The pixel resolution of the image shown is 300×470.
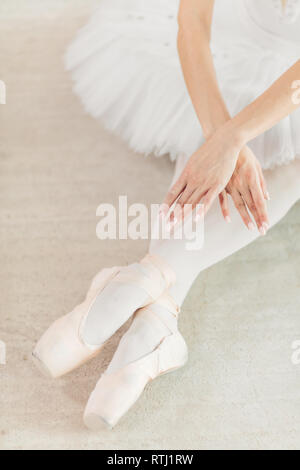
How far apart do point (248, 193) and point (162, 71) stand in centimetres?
34

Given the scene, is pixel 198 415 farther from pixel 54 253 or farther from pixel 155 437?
pixel 54 253

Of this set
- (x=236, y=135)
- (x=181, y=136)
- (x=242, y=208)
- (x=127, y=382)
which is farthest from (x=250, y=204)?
(x=127, y=382)

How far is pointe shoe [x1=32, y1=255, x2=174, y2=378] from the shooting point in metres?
0.91

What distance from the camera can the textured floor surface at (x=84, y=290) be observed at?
0.94 m

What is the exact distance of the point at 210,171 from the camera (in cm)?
90

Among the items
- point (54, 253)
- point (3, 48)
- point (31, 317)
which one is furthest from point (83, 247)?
point (3, 48)

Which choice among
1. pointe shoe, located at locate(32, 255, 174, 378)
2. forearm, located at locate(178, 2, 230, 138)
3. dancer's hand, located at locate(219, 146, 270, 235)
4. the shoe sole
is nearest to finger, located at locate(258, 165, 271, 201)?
dancer's hand, located at locate(219, 146, 270, 235)

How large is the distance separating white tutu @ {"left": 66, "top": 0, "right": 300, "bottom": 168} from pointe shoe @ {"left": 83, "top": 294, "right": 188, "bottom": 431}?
359 mm

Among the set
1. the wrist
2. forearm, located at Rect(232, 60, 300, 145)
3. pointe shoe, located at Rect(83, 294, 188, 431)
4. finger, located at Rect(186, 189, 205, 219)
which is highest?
forearm, located at Rect(232, 60, 300, 145)

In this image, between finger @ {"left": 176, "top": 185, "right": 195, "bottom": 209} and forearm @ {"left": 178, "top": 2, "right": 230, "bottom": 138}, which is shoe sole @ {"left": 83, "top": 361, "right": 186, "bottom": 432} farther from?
forearm @ {"left": 178, "top": 2, "right": 230, "bottom": 138}

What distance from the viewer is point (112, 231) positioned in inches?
45.5

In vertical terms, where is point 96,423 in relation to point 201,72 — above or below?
below

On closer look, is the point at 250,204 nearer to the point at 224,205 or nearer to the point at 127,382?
the point at 224,205
